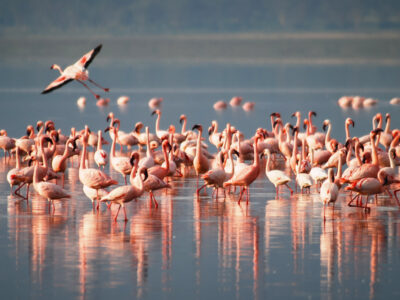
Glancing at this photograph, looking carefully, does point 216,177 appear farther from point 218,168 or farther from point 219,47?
point 219,47

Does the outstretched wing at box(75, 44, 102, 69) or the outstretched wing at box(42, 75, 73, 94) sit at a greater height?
the outstretched wing at box(75, 44, 102, 69)

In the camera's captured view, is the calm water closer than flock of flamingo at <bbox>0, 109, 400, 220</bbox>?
Yes

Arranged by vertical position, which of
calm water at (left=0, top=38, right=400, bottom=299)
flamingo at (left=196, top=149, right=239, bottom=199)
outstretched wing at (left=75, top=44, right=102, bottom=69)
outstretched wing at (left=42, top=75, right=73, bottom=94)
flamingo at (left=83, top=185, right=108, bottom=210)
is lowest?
calm water at (left=0, top=38, right=400, bottom=299)

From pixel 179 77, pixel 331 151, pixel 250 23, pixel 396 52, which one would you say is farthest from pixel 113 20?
pixel 331 151

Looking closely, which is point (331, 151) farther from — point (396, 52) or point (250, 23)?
point (250, 23)

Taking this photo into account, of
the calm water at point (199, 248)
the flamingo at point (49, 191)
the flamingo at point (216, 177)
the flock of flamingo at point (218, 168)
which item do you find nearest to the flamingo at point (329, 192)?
the flock of flamingo at point (218, 168)

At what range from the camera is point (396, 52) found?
123m

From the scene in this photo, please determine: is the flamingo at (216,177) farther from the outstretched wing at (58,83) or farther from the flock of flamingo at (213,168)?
the outstretched wing at (58,83)

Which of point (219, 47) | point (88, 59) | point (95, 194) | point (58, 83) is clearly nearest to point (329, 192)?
point (95, 194)

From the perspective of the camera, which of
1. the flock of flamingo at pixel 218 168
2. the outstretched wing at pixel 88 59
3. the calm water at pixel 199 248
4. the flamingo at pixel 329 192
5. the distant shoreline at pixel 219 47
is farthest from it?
the distant shoreline at pixel 219 47

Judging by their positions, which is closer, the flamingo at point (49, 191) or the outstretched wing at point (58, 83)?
the flamingo at point (49, 191)

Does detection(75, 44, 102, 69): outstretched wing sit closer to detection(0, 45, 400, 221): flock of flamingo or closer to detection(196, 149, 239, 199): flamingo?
detection(0, 45, 400, 221): flock of flamingo

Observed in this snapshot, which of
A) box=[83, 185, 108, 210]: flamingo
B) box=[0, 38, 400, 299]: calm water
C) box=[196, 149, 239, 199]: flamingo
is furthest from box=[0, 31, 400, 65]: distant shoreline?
box=[83, 185, 108, 210]: flamingo

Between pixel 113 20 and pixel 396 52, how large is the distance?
51458 mm
